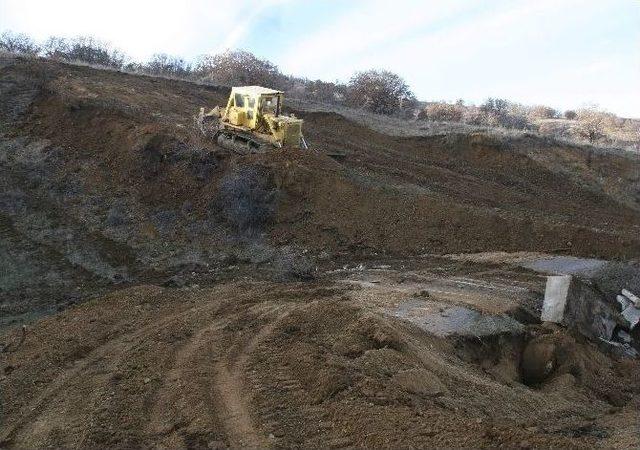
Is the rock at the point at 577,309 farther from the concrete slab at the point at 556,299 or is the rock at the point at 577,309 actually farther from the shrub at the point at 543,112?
the shrub at the point at 543,112

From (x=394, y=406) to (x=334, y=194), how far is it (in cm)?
1066

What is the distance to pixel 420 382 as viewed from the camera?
6.88m

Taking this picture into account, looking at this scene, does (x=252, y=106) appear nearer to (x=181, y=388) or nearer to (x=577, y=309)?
(x=577, y=309)

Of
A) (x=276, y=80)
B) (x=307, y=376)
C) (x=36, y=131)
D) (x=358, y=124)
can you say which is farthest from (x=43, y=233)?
(x=276, y=80)

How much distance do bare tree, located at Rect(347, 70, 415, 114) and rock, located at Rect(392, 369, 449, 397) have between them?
1109 inches

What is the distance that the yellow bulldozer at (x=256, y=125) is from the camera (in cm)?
1845

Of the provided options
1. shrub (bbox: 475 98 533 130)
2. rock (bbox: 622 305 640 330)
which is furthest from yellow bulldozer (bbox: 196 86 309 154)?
shrub (bbox: 475 98 533 130)

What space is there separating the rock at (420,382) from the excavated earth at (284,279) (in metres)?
0.03

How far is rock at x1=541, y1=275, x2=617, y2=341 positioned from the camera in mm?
10305

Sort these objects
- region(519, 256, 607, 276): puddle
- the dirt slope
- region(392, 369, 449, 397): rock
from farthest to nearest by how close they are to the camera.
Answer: region(519, 256, 607, 276): puddle, region(392, 369, 449, 397): rock, the dirt slope

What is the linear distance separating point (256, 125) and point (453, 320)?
36.2 ft

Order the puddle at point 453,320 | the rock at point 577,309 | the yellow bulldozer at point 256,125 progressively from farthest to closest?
the yellow bulldozer at point 256,125 → the rock at point 577,309 → the puddle at point 453,320

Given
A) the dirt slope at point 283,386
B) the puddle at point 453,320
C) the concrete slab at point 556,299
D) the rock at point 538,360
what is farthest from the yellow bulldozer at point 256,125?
the rock at point 538,360

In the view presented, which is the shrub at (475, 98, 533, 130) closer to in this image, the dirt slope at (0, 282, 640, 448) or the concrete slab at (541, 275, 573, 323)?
the concrete slab at (541, 275, 573, 323)
